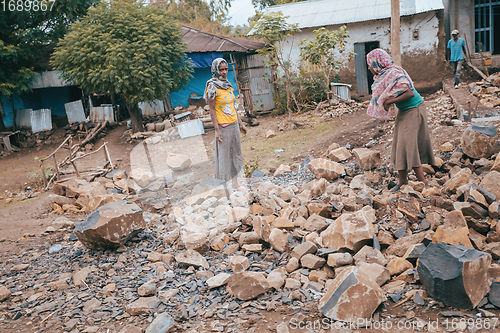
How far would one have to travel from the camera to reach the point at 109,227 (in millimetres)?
4184

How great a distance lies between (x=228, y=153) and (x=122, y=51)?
25.9 ft

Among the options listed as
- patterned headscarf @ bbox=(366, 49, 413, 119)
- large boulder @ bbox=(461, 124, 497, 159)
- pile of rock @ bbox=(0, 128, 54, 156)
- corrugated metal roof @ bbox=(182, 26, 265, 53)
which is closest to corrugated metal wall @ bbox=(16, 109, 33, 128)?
pile of rock @ bbox=(0, 128, 54, 156)

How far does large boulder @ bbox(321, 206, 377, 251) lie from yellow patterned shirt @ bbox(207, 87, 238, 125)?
2.37 m

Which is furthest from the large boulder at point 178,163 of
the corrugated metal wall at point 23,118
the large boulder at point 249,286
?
the corrugated metal wall at point 23,118

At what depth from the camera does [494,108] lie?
7.74 meters

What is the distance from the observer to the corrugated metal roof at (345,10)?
1305cm

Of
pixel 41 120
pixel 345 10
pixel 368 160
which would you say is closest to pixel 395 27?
pixel 368 160

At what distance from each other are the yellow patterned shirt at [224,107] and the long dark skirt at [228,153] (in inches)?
3.8

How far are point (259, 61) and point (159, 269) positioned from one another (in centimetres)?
1240

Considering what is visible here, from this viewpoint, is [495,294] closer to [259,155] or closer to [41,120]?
[259,155]

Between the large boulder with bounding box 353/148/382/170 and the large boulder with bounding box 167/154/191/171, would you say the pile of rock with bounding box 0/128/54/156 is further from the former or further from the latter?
the large boulder with bounding box 353/148/382/170

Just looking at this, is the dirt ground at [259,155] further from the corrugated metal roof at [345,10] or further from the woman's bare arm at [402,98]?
the corrugated metal roof at [345,10]

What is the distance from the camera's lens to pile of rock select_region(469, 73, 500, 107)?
852cm

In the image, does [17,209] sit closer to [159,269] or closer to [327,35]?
[159,269]
